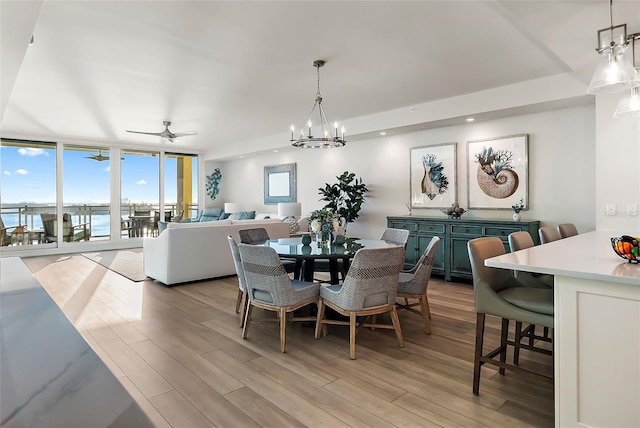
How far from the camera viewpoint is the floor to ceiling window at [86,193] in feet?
27.3

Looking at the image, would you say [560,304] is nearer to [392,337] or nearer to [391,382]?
[391,382]

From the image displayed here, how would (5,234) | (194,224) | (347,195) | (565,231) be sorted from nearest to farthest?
(565,231)
(194,224)
(347,195)
(5,234)

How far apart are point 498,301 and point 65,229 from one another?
30.1 feet

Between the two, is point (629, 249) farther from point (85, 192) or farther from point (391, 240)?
point (85, 192)

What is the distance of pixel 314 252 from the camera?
3.32 metres

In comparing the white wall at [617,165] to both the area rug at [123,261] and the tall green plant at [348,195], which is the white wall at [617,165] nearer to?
the tall green plant at [348,195]

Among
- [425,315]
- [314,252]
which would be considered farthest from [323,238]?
[425,315]

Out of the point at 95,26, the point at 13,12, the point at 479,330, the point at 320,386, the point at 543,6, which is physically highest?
the point at 95,26

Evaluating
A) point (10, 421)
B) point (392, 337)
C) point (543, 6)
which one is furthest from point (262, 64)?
point (10, 421)

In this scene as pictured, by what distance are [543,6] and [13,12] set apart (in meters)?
3.01

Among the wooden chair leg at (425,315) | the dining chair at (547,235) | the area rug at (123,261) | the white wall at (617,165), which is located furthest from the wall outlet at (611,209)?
the area rug at (123,261)

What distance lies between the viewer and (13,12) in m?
1.90

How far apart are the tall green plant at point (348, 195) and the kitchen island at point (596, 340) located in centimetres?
478

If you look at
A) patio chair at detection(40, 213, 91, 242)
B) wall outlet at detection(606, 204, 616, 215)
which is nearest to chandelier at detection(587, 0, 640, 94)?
wall outlet at detection(606, 204, 616, 215)
